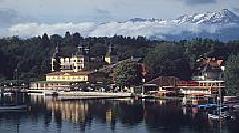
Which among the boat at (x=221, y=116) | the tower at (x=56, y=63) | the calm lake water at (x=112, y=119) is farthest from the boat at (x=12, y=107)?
the tower at (x=56, y=63)

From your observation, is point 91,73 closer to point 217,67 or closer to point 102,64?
point 102,64

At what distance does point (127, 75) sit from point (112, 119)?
706 inches

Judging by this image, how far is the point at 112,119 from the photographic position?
32.1 meters

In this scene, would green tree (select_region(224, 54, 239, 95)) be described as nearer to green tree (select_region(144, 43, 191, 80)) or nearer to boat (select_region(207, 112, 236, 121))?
boat (select_region(207, 112, 236, 121))

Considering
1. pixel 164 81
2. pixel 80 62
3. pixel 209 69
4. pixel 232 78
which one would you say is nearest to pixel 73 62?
pixel 80 62

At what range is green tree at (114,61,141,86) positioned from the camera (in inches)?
1955

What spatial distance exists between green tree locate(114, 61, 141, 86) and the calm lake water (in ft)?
26.3

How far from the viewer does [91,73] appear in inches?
2195

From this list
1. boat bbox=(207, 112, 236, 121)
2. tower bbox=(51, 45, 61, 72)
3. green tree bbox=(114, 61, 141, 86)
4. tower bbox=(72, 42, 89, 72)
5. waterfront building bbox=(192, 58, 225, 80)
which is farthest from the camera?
tower bbox=(51, 45, 61, 72)

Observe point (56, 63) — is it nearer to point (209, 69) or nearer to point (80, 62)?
point (80, 62)

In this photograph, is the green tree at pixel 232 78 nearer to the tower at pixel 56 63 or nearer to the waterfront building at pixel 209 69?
the waterfront building at pixel 209 69

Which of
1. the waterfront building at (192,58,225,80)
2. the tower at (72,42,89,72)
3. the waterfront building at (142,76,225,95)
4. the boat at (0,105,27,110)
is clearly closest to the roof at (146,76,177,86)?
the waterfront building at (142,76,225,95)

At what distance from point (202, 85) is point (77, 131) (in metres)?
20.6

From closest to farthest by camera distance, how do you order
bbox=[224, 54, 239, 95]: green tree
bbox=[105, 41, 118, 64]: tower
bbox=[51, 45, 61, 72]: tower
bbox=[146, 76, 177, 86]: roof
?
bbox=[224, 54, 239, 95]: green tree, bbox=[146, 76, 177, 86]: roof, bbox=[105, 41, 118, 64]: tower, bbox=[51, 45, 61, 72]: tower
